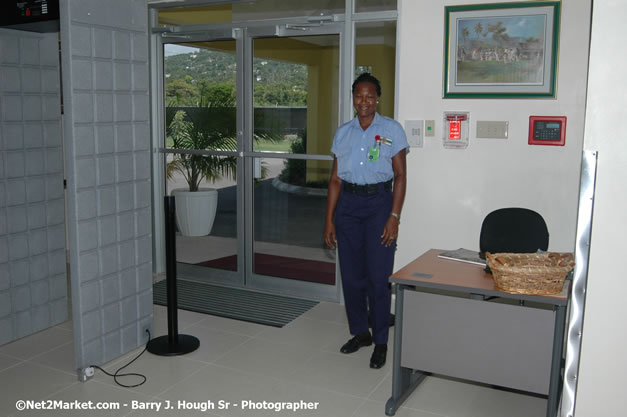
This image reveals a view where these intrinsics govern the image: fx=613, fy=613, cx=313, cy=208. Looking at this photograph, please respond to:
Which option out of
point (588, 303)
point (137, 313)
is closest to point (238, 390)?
point (137, 313)

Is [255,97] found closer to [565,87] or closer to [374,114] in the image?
[374,114]

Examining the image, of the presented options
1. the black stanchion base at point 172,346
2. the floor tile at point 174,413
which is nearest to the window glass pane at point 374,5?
the black stanchion base at point 172,346

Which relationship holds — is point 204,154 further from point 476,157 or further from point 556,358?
point 556,358

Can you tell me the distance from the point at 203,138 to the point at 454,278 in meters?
3.16

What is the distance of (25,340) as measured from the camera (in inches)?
166

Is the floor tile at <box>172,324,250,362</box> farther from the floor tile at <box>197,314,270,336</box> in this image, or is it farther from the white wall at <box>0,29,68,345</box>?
the white wall at <box>0,29,68,345</box>

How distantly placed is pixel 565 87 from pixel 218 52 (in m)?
2.89

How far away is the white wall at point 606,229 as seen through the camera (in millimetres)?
1891

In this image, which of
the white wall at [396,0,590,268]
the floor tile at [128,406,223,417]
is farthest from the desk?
the white wall at [396,0,590,268]

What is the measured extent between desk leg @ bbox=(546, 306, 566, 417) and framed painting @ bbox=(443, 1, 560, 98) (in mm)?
1795

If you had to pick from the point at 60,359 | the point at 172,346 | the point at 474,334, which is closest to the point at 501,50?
the point at 474,334

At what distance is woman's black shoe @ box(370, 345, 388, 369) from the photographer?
379 cm

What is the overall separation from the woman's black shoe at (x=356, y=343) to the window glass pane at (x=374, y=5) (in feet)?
7.91

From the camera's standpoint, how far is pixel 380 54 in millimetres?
4707
